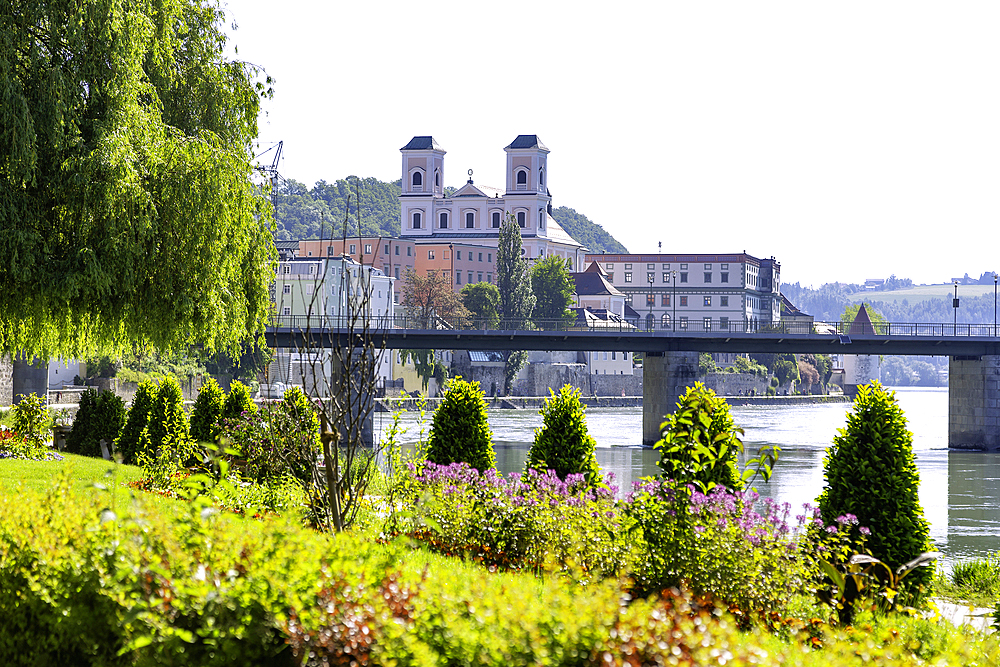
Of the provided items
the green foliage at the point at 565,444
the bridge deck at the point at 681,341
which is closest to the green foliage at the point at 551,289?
the bridge deck at the point at 681,341

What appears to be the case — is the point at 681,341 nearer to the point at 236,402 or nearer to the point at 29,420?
the point at 236,402

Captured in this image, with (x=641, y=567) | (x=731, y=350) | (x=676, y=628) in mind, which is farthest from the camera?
(x=731, y=350)

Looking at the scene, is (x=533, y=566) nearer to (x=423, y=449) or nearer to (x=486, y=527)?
(x=486, y=527)

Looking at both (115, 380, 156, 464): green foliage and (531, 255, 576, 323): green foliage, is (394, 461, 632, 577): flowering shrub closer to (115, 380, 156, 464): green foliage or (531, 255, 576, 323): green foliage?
(115, 380, 156, 464): green foliage

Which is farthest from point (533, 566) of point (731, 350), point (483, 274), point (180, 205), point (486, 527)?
point (483, 274)

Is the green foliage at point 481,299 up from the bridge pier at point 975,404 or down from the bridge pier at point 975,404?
up

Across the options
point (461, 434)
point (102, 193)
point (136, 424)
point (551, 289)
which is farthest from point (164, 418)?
point (551, 289)

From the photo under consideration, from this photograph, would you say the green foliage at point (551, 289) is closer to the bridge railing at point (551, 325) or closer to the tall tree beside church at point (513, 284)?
the bridge railing at point (551, 325)

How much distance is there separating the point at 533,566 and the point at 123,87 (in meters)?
12.4

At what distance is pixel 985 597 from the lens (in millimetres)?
12828

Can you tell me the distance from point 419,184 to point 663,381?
10472 centimetres

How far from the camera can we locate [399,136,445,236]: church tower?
15925 centimetres

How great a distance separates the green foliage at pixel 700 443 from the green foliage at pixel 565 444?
3011 millimetres

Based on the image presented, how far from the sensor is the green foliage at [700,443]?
31.7 feet
